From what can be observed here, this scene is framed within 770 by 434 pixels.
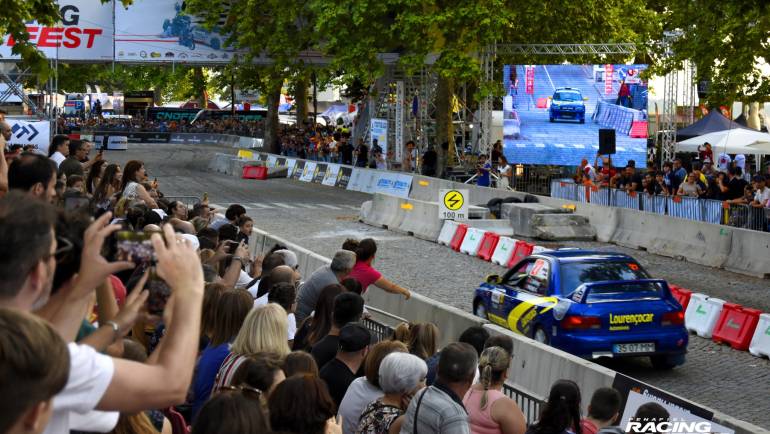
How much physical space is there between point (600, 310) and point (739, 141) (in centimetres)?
2812

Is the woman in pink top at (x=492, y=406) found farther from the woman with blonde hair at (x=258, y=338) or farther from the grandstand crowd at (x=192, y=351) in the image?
the woman with blonde hair at (x=258, y=338)

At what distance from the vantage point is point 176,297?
4.11 meters

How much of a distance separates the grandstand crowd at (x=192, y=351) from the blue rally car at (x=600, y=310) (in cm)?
401

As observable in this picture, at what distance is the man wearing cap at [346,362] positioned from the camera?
820 centimetres

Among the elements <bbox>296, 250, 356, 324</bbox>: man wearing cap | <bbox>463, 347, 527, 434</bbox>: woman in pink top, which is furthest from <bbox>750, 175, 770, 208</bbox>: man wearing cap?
<bbox>463, 347, 527, 434</bbox>: woman in pink top

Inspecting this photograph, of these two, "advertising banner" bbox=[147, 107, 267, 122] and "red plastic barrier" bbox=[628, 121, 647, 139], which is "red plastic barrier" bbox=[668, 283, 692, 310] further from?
"advertising banner" bbox=[147, 107, 267, 122]

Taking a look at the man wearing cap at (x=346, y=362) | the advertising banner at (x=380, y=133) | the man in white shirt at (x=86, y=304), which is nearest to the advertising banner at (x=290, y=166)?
the advertising banner at (x=380, y=133)

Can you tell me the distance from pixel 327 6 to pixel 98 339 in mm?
42352

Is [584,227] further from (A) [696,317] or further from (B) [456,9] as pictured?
(B) [456,9]

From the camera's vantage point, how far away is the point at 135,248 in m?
4.32

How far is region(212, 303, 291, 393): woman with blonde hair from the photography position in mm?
7370

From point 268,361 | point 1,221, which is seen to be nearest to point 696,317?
point 268,361

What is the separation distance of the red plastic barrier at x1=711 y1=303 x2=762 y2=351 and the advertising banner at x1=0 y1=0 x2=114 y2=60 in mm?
36031

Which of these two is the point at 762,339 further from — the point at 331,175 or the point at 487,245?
the point at 331,175
